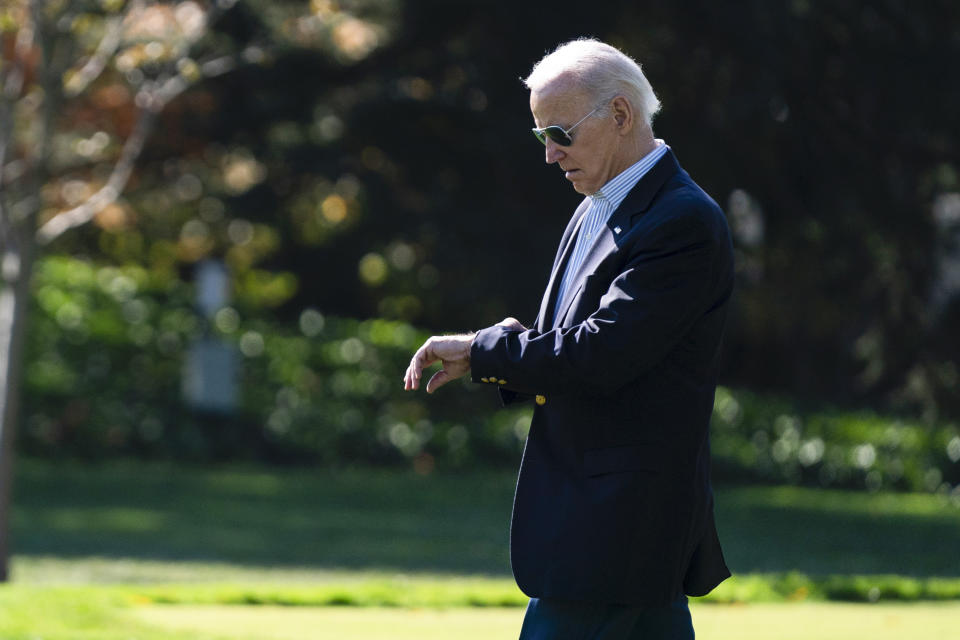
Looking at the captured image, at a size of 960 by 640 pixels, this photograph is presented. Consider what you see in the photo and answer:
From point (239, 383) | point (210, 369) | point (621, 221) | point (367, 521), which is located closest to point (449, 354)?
point (621, 221)

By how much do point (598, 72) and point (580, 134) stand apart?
0.13 meters

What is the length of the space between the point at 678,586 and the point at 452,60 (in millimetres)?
12403

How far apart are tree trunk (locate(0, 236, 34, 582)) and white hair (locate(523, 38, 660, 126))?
5.81 m

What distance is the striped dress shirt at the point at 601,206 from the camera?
3.23m

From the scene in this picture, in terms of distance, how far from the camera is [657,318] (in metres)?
3.03

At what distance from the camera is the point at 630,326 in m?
3.01

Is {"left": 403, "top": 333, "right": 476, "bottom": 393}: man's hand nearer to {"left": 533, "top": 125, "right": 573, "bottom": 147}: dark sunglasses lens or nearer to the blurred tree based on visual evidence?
{"left": 533, "top": 125, "right": 573, "bottom": 147}: dark sunglasses lens

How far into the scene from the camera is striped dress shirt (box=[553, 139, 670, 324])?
127 inches

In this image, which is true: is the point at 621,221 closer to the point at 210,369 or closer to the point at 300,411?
the point at 210,369

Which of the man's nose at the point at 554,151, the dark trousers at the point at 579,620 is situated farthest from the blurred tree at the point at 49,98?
the dark trousers at the point at 579,620

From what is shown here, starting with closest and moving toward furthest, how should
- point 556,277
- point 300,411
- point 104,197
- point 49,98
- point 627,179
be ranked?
point 627,179 → point 556,277 → point 49,98 → point 104,197 → point 300,411

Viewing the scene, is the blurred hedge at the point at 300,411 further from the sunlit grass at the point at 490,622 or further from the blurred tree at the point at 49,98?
the sunlit grass at the point at 490,622

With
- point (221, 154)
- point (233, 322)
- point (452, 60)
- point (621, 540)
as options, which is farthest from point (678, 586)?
point (221, 154)

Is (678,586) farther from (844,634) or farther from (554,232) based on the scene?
(554,232)
